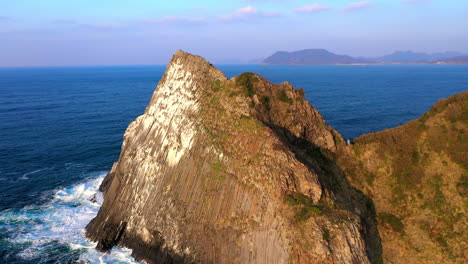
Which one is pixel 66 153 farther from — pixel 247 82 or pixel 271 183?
pixel 271 183

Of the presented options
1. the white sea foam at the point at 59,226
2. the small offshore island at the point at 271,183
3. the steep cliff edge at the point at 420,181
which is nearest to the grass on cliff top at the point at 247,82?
the small offshore island at the point at 271,183

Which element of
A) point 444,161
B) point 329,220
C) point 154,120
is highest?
point 154,120

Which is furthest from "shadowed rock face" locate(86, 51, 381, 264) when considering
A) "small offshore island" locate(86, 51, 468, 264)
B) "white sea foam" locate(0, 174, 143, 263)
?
"white sea foam" locate(0, 174, 143, 263)

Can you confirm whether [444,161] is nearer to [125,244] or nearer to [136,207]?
[136,207]

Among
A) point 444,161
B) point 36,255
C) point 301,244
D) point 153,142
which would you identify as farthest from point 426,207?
point 36,255

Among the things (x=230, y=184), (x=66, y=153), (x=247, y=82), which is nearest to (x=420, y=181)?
(x=230, y=184)

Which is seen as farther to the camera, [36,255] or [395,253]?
[36,255]

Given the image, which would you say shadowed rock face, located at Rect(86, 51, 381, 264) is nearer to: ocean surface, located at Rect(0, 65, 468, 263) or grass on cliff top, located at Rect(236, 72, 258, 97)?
grass on cliff top, located at Rect(236, 72, 258, 97)
